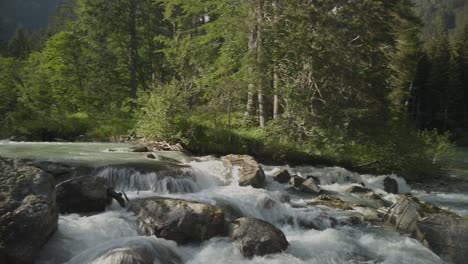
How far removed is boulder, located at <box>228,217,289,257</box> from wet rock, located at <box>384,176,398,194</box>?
27.7ft

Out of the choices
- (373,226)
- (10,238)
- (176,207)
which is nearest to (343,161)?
(373,226)

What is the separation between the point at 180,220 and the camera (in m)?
8.72

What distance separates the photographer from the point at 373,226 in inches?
425

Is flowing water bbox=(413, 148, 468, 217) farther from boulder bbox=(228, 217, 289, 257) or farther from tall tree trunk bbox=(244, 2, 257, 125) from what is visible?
tall tree trunk bbox=(244, 2, 257, 125)

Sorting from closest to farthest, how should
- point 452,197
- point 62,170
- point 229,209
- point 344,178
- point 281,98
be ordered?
point 229,209
point 62,170
point 452,197
point 344,178
point 281,98

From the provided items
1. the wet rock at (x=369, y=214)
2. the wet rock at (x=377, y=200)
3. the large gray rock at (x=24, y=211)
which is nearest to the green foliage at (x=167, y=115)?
the wet rock at (x=377, y=200)

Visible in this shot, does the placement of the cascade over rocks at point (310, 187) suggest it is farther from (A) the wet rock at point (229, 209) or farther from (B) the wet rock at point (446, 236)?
(B) the wet rock at point (446, 236)

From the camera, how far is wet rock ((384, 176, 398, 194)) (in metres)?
15.9

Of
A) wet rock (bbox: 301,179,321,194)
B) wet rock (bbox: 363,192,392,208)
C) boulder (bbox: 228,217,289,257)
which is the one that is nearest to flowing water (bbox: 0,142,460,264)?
boulder (bbox: 228,217,289,257)

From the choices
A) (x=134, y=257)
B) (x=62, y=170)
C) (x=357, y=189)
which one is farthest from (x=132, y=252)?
(x=357, y=189)

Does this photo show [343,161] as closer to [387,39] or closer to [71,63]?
[387,39]

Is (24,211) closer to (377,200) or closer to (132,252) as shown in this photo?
(132,252)

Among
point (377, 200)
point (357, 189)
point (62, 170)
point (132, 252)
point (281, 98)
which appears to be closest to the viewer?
point (132, 252)

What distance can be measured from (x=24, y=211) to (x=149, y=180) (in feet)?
16.6
